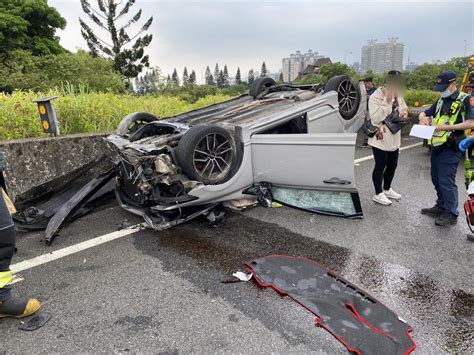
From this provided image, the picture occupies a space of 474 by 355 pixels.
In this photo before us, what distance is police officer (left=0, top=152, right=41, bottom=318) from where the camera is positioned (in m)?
2.39

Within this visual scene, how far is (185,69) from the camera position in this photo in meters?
89.6

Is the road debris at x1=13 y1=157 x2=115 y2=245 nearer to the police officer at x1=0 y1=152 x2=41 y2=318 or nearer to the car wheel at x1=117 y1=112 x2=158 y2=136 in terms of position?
the car wheel at x1=117 y1=112 x2=158 y2=136

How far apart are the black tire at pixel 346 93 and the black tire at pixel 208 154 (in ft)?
6.15

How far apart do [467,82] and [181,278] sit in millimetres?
7270

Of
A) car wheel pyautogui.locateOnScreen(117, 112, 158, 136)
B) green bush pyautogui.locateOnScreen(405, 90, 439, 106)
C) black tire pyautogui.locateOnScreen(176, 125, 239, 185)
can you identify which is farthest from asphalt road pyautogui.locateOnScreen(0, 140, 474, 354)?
green bush pyautogui.locateOnScreen(405, 90, 439, 106)

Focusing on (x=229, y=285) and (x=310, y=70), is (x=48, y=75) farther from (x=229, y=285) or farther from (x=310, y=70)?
A: (x=310, y=70)

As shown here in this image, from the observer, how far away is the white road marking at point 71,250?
318 cm

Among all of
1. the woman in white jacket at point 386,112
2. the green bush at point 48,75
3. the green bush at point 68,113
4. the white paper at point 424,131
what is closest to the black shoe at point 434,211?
the woman in white jacket at point 386,112

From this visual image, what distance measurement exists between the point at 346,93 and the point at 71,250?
4013 mm

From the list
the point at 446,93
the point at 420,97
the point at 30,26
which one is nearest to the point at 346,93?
the point at 446,93

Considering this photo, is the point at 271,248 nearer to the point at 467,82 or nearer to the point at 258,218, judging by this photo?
the point at 258,218

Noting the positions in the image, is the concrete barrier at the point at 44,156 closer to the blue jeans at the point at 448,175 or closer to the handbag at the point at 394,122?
the handbag at the point at 394,122

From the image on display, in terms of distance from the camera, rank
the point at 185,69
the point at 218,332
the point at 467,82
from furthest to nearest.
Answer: the point at 185,69 < the point at 467,82 < the point at 218,332

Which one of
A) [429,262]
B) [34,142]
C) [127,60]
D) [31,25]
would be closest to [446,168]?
[429,262]
